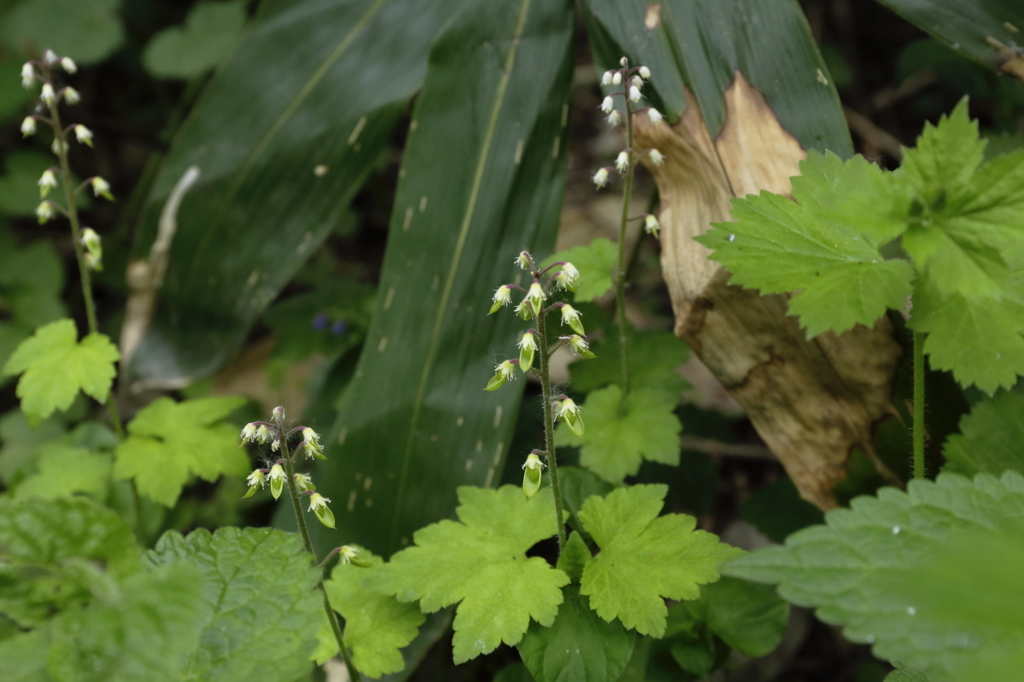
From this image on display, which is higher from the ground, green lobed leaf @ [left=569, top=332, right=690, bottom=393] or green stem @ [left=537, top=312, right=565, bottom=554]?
green stem @ [left=537, top=312, right=565, bottom=554]

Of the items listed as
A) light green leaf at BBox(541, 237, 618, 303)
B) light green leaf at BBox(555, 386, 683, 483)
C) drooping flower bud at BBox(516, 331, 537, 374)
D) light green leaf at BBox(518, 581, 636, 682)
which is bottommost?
light green leaf at BBox(518, 581, 636, 682)

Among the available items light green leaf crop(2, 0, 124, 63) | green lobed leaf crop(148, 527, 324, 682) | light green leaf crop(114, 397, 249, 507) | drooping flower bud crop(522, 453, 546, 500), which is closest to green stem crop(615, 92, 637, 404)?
drooping flower bud crop(522, 453, 546, 500)

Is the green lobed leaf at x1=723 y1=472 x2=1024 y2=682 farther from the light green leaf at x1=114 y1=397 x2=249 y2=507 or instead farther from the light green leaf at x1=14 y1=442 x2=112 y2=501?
the light green leaf at x1=14 y1=442 x2=112 y2=501

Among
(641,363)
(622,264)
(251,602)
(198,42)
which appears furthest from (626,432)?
(198,42)

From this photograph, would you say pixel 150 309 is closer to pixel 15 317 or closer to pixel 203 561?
pixel 15 317

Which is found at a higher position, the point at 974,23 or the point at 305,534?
the point at 974,23

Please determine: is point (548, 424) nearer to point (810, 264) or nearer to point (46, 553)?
point (810, 264)

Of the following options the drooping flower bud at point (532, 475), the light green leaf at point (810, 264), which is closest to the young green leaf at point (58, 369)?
the drooping flower bud at point (532, 475)
